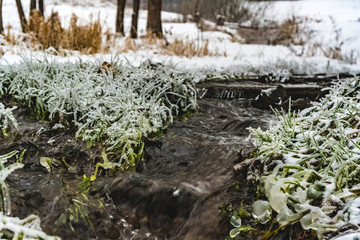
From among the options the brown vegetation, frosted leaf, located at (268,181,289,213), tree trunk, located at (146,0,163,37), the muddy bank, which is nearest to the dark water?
the muddy bank

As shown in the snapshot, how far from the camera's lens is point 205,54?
6223mm

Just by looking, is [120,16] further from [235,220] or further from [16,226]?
[16,226]

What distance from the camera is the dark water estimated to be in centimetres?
166

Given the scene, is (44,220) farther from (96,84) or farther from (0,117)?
(96,84)

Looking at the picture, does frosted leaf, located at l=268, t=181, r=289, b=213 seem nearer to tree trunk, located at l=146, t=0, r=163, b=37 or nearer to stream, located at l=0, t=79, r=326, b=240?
stream, located at l=0, t=79, r=326, b=240

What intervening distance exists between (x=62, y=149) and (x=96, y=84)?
76 cm

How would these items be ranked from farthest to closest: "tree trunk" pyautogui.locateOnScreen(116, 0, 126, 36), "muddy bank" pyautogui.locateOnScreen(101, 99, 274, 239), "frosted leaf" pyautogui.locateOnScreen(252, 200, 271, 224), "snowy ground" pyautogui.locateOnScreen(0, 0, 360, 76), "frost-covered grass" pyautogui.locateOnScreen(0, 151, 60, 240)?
"tree trunk" pyautogui.locateOnScreen(116, 0, 126, 36) < "snowy ground" pyautogui.locateOnScreen(0, 0, 360, 76) < "muddy bank" pyautogui.locateOnScreen(101, 99, 274, 239) < "frosted leaf" pyautogui.locateOnScreen(252, 200, 271, 224) < "frost-covered grass" pyautogui.locateOnScreen(0, 151, 60, 240)

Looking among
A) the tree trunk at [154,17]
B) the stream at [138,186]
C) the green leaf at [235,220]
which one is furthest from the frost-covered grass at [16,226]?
the tree trunk at [154,17]

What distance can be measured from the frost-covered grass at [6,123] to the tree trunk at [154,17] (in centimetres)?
499

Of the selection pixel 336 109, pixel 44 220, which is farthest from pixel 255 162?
pixel 44 220

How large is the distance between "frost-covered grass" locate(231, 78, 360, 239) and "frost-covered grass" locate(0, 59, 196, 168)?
2.77 feet

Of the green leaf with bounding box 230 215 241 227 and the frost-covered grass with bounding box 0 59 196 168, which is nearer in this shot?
the green leaf with bounding box 230 215 241 227

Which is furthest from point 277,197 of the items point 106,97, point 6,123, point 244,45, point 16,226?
point 244,45

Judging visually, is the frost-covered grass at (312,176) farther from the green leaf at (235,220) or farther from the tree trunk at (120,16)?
the tree trunk at (120,16)
